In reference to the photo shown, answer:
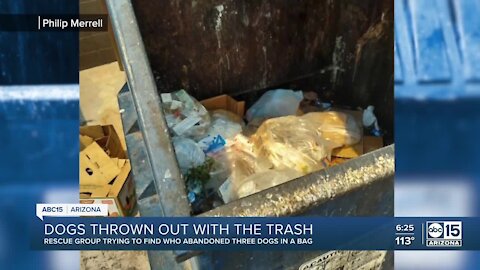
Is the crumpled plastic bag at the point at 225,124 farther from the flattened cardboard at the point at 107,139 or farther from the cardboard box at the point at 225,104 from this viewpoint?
the flattened cardboard at the point at 107,139

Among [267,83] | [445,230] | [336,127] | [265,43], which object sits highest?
[265,43]

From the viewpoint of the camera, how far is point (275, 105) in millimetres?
1832

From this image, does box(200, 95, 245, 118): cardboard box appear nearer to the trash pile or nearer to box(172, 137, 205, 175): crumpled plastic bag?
the trash pile

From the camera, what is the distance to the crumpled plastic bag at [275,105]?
5.97ft

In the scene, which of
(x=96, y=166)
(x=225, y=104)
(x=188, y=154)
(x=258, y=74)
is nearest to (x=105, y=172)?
(x=96, y=166)

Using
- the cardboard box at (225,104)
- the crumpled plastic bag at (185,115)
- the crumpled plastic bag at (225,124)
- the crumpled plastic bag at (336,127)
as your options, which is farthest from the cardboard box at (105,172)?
the crumpled plastic bag at (336,127)

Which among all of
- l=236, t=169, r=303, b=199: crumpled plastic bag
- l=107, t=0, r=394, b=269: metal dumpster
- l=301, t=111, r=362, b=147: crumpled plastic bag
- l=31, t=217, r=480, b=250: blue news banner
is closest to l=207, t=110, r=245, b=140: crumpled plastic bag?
l=107, t=0, r=394, b=269: metal dumpster

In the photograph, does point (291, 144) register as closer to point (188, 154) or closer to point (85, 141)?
point (188, 154)

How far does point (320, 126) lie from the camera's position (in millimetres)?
1705

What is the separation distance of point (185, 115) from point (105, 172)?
1.62 feet

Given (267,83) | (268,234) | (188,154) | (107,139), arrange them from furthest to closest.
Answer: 1. (267,83)
2. (188,154)
3. (107,139)
4. (268,234)

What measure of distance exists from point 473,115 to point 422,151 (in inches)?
4.5

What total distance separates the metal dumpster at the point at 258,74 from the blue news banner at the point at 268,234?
0.02 metres

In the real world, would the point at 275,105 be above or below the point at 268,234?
above
